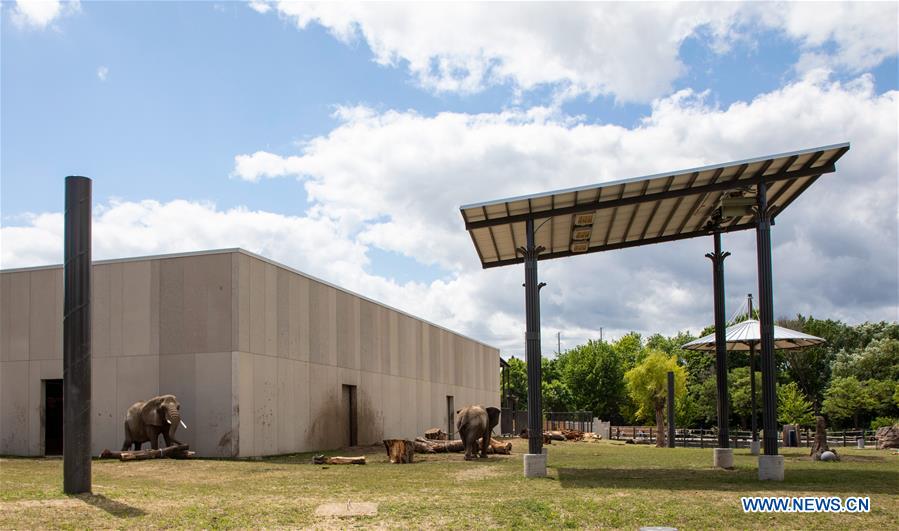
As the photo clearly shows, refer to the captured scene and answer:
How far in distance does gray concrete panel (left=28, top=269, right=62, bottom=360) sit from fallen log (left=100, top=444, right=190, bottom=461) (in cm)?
582

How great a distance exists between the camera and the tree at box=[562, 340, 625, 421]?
83.5 meters

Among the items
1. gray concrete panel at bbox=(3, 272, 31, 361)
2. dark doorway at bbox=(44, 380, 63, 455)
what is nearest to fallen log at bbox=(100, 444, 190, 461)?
dark doorway at bbox=(44, 380, 63, 455)

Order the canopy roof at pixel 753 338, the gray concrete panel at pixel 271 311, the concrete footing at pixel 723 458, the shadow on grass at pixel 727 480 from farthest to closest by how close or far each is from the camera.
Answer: the canopy roof at pixel 753 338, the gray concrete panel at pixel 271 311, the concrete footing at pixel 723 458, the shadow on grass at pixel 727 480

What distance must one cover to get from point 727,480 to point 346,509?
757 cm

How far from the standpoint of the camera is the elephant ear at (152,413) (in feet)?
73.9

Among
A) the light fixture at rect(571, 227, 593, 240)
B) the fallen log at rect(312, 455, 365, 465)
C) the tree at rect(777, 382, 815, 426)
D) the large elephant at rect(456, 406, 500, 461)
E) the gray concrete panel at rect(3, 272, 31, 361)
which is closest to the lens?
the light fixture at rect(571, 227, 593, 240)

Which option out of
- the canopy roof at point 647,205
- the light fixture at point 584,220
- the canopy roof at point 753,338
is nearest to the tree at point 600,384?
the canopy roof at point 753,338

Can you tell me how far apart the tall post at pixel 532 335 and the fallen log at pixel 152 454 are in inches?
417

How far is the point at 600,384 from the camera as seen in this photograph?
83.6 metres

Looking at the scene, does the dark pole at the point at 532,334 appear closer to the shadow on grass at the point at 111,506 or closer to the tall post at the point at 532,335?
the tall post at the point at 532,335

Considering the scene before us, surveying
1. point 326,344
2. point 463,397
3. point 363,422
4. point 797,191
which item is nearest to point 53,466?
point 326,344

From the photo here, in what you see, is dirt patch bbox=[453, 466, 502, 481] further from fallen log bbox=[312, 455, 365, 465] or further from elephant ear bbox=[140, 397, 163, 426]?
elephant ear bbox=[140, 397, 163, 426]

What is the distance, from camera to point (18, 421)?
86.9 feet

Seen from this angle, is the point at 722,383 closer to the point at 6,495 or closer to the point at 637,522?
the point at 637,522
